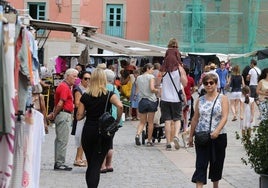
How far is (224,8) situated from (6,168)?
37855 mm

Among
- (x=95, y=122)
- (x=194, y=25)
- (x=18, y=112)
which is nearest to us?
(x=18, y=112)

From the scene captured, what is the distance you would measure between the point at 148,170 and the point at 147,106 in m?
3.56

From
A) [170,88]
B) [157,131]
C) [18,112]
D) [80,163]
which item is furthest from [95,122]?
[157,131]

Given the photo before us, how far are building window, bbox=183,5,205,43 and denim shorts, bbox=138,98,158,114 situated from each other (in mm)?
27559

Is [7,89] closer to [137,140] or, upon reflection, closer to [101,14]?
[137,140]

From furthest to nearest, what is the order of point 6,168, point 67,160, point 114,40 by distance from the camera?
point 114,40, point 67,160, point 6,168

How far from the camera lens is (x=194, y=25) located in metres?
44.1

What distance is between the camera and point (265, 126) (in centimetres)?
1009

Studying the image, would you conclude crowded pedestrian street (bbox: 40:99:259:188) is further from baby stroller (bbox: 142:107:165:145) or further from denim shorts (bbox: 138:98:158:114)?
denim shorts (bbox: 138:98:158:114)

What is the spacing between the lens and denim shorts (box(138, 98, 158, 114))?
16578 mm

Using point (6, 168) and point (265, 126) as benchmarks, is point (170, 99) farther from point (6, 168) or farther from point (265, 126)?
point (6, 168)

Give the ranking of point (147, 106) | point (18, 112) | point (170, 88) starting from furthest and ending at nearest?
point (147, 106) < point (170, 88) < point (18, 112)

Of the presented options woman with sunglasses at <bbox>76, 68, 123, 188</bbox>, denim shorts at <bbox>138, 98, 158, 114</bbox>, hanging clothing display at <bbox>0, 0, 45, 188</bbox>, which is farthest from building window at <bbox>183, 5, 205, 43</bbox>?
hanging clothing display at <bbox>0, 0, 45, 188</bbox>

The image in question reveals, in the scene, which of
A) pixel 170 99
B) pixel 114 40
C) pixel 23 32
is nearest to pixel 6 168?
pixel 23 32
